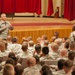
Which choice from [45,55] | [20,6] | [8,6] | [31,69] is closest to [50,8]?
[20,6]

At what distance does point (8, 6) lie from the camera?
1411 centimetres

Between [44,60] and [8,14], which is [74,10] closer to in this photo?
[8,14]

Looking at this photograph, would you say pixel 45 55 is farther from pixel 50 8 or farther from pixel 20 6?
pixel 50 8

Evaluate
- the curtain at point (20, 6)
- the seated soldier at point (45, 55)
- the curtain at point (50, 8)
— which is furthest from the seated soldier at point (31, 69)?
the curtain at point (50, 8)

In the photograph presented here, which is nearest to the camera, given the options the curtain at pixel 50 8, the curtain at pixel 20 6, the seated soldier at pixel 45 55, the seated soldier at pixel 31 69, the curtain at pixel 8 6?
the seated soldier at pixel 31 69

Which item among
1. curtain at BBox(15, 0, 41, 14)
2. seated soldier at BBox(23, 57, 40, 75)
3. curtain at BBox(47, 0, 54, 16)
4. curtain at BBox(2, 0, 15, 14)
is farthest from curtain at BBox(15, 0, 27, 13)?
seated soldier at BBox(23, 57, 40, 75)

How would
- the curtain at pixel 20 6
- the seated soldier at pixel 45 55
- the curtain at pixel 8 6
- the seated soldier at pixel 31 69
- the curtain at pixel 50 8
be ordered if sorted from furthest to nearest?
the curtain at pixel 50 8 < the curtain at pixel 20 6 < the curtain at pixel 8 6 < the seated soldier at pixel 45 55 < the seated soldier at pixel 31 69

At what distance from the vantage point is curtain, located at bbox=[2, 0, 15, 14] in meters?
14.0

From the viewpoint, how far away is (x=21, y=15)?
1557 cm

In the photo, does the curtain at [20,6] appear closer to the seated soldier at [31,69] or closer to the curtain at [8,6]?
the curtain at [8,6]

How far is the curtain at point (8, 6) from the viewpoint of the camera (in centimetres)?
1398

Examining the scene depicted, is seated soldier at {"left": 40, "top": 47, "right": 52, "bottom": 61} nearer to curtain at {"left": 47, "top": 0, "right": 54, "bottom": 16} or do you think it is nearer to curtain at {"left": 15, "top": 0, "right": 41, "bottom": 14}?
curtain at {"left": 15, "top": 0, "right": 41, "bottom": 14}

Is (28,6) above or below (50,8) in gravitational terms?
above

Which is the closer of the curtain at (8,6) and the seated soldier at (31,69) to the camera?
the seated soldier at (31,69)
